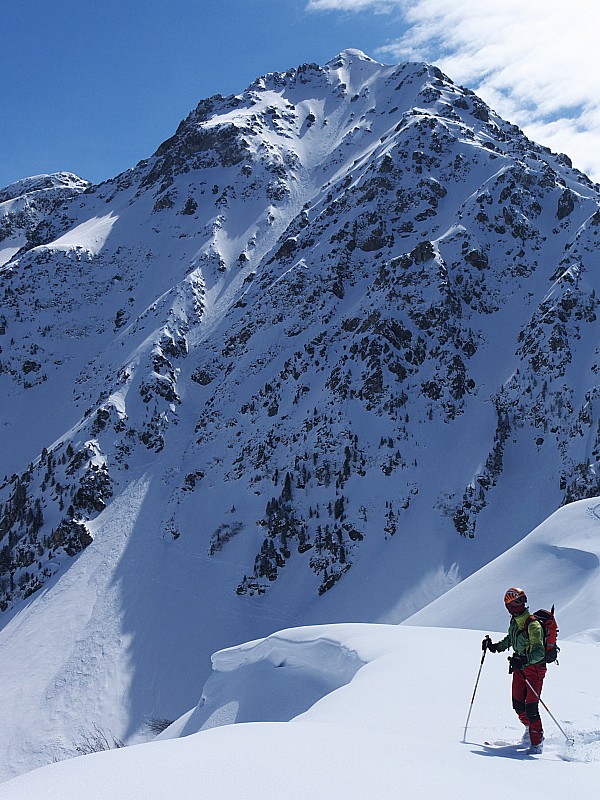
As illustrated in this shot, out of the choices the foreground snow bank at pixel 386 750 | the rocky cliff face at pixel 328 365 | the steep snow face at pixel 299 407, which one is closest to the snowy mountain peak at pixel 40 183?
the rocky cliff face at pixel 328 365

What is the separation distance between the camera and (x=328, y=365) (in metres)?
46.1

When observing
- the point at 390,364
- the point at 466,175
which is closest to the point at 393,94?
the point at 466,175

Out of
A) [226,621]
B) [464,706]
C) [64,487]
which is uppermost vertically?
[64,487]

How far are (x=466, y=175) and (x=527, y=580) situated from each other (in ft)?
179

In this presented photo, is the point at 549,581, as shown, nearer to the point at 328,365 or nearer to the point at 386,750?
the point at 386,750

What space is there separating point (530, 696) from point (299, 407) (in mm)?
37872

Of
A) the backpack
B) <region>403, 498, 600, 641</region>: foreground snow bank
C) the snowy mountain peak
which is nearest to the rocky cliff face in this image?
<region>403, 498, 600, 641</region>: foreground snow bank

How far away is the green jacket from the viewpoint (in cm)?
680

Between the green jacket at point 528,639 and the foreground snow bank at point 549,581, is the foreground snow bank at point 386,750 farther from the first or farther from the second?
the foreground snow bank at point 549,581

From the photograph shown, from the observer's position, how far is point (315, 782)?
4.37 meters

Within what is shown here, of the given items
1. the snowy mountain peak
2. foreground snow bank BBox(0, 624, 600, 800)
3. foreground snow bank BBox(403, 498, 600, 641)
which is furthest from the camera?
the snowy mountain peak

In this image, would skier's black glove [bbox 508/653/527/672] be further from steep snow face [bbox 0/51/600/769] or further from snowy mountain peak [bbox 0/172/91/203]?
snowy mountain peak [bbox 0/172/91/203]

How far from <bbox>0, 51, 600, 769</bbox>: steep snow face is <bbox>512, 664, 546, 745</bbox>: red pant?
25.1 m

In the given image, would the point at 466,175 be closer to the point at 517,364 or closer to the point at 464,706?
the point at 517,364
